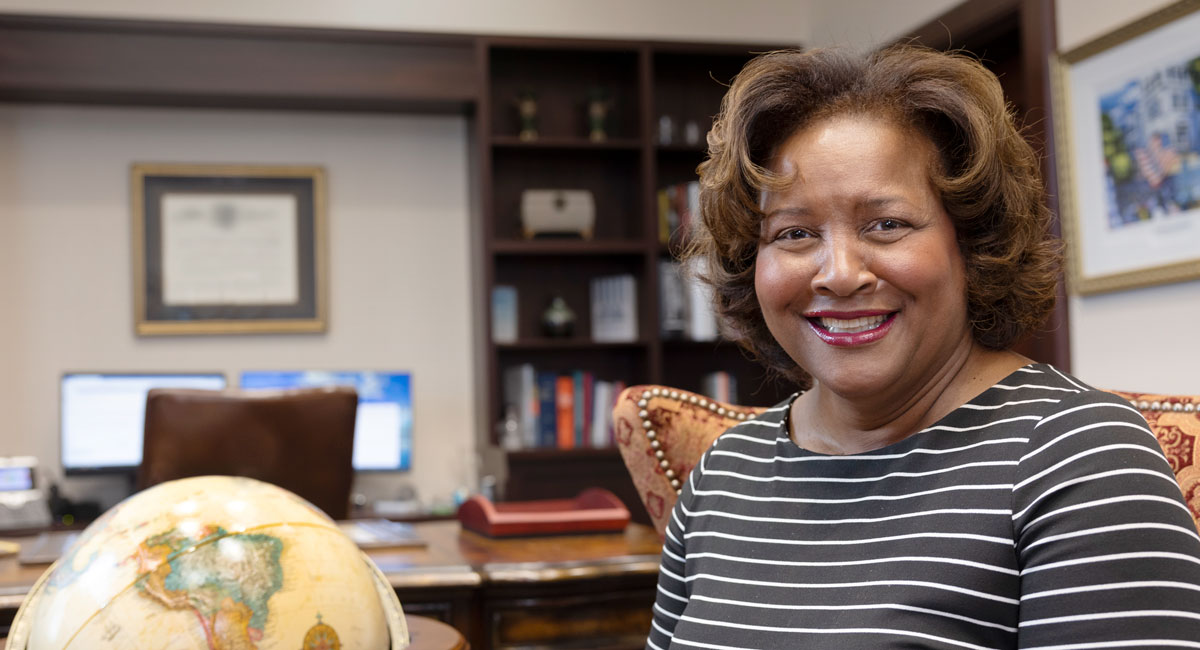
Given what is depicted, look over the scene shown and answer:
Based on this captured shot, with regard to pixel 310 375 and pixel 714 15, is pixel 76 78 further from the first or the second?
pixel 714 15

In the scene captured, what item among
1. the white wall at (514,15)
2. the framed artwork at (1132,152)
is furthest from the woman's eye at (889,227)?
the white wall at (514,15)

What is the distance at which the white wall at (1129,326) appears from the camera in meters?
2.73

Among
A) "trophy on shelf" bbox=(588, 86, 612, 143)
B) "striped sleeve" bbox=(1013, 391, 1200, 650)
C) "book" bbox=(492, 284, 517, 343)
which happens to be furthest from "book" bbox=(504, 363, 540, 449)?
"striped sleeve" bbox=(1013, 391, 1200, 650)

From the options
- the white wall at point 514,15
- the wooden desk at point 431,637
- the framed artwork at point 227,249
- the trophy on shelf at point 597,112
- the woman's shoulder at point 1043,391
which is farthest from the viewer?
the trophy on shelf at point 597,112

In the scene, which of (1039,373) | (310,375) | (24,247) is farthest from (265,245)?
(1039,373)

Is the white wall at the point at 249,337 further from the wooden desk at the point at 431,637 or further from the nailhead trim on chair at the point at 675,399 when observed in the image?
the wooden desk at the point at 431,637

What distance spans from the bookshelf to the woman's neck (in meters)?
2.95

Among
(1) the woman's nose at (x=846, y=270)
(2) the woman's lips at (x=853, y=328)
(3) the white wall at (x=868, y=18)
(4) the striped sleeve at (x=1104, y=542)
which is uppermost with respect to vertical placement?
(3) the white wall at (x=868, y=18)

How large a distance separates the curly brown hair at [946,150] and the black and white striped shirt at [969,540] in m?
0.11

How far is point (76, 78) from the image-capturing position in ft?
12.9

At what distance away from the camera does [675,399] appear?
1.79m

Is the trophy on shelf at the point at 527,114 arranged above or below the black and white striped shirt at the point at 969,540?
above

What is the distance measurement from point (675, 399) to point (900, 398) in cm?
64

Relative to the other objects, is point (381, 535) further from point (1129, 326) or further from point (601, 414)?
point (601, 414)
